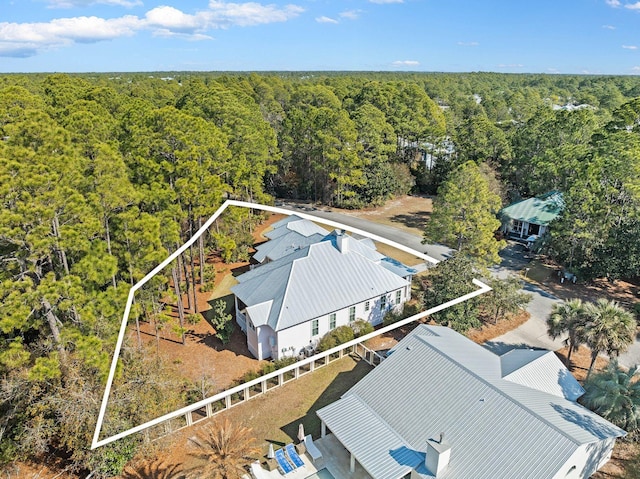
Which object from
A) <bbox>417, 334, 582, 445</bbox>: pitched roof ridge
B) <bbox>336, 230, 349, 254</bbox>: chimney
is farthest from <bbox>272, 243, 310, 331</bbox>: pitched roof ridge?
<bbox>417, 334, 582, 445</bbox>: pitched roof ridge

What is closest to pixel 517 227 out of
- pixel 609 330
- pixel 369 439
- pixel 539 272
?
pixel 539 272

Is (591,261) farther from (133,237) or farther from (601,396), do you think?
(133,237)

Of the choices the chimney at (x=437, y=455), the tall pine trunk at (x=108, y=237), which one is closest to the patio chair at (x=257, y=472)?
the chimney at (x=437, y=455)

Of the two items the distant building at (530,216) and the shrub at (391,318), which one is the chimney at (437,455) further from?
the distant building at (530,216)

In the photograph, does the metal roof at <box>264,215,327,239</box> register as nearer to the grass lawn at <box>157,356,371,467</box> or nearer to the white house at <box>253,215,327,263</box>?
the white house at <box>253,215,327,263</box>

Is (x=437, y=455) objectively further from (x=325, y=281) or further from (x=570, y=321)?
(x=570, y=321)

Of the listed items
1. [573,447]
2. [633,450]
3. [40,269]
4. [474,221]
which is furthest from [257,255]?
[633,450]
